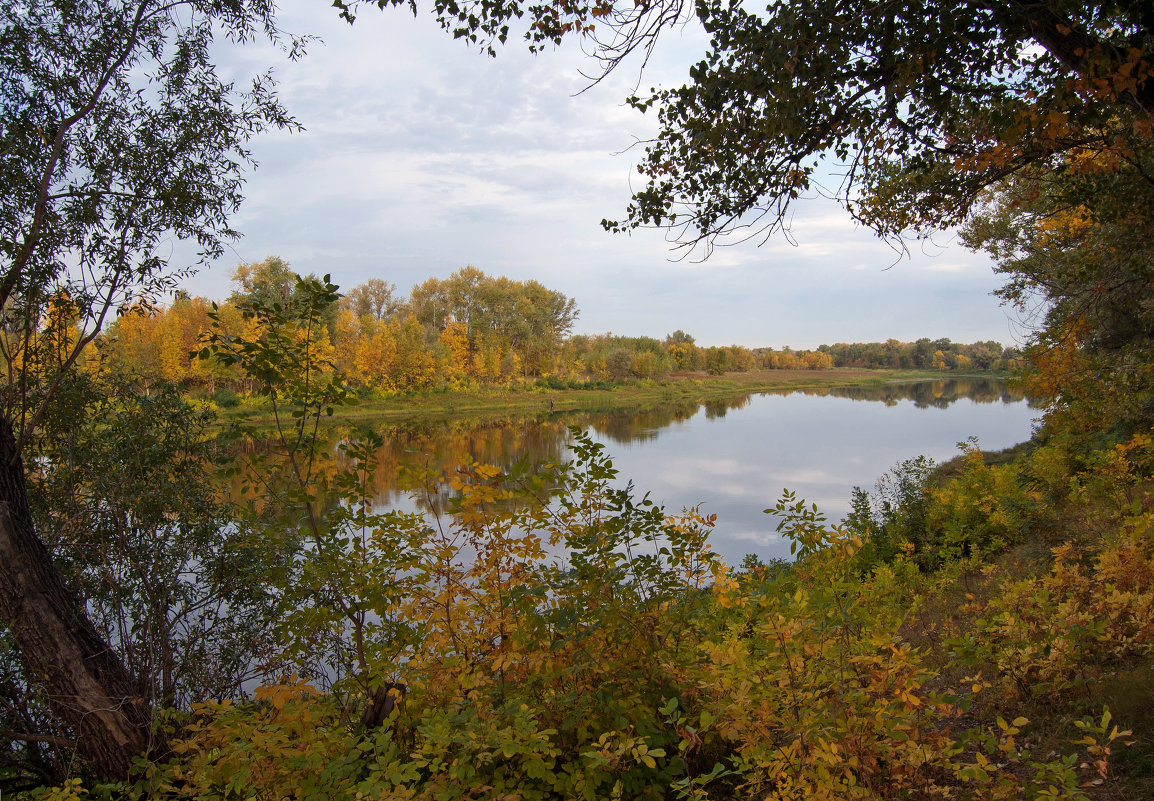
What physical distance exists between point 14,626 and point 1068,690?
575 centimetres

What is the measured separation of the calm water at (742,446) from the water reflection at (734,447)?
5 cm

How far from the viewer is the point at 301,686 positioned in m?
2.86

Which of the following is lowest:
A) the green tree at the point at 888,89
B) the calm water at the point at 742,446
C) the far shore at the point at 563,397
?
the calm water at the point at 742,446

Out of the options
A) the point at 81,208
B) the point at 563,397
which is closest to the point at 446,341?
the point at 563,397

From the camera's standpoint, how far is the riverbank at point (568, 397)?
37812mm

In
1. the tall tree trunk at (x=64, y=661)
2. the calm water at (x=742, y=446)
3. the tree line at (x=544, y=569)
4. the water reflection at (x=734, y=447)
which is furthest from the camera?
the calm water at (x=742, y=446)

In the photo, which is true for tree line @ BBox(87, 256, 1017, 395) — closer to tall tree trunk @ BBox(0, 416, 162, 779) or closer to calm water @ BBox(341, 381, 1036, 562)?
calm water @ BBox(341, 381, 1036, 562)

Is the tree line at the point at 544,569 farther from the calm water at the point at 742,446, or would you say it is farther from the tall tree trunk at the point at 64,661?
the calm water at the point at 742,446

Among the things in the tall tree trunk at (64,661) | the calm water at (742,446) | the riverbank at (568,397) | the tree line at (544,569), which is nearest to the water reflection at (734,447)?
the calm water at (742,446)

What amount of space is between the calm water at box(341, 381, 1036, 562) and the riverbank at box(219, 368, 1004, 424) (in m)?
4.43

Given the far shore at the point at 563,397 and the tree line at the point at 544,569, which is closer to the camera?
the tree line at the point at 544,569

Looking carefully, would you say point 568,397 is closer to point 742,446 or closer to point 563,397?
point 563,397

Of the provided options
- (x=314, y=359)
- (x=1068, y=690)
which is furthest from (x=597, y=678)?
(x=1068, y=690)

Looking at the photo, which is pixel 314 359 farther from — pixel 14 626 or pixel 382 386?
pixel 382 386
